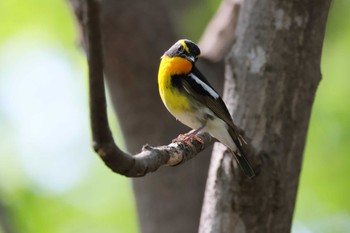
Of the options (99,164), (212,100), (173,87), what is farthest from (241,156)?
(99,164)

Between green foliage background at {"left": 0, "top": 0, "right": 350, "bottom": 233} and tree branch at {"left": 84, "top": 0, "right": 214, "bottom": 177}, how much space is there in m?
5.48

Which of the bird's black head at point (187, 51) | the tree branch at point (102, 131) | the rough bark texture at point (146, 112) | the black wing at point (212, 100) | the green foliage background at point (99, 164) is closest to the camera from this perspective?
the tree branch at point (102, 131)

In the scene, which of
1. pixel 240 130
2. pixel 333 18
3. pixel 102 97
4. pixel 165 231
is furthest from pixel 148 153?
pixel 333 18

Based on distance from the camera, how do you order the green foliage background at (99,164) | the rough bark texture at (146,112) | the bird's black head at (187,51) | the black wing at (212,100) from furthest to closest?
the green foliage background at (99,164)
the rough bark texture at (146,112)
the bird's black head at (187,51)
the black wing at (212,100)

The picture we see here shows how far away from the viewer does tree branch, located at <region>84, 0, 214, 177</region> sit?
1.99 meters

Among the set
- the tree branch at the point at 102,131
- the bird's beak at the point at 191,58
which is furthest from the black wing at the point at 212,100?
the tree branch at the point at 102,131

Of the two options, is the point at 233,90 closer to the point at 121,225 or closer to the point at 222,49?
the point at 222,49

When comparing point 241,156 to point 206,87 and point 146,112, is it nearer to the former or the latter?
point 206,87

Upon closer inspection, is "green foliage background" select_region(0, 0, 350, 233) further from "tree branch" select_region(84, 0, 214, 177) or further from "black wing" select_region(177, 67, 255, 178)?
"tree branch" select_region(84, 0, 214, 177)

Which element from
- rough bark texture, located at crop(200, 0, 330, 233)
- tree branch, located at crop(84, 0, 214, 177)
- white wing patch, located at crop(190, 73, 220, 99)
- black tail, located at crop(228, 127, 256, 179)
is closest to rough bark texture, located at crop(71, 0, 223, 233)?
rough bark texture, located at crop(200, 0, 330, 233)

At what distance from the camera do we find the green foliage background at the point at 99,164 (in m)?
8.73

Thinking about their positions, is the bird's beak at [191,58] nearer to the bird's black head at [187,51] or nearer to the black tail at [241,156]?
the bird's black head at [187,51]

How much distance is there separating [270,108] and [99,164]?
722 centimetres

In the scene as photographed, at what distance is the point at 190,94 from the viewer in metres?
3.97
